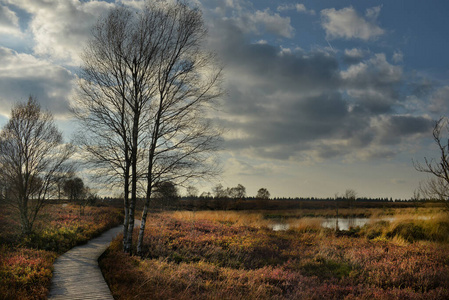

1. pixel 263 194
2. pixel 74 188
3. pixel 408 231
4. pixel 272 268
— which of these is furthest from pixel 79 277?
pixel 263 194

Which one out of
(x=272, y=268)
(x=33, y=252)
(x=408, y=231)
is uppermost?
(x=33, y=252)

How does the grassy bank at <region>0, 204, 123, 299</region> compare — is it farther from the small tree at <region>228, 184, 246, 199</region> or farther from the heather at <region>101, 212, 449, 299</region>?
the small tree at <region>228, 184, 246, 199</region>

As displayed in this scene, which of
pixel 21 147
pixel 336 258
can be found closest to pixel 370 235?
pixel 336 258

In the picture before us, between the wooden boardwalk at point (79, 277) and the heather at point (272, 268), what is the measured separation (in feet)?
1.48

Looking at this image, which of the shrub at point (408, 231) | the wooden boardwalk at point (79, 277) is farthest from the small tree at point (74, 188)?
the shrub at point (408, 231)

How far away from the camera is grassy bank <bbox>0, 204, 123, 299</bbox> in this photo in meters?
9.28

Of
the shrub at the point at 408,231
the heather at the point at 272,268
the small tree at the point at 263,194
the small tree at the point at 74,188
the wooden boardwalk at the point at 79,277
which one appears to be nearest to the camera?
the wooden boardwalk at the point at 79,277

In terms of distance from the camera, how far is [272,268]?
45.2 feet

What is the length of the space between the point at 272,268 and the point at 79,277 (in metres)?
7.91

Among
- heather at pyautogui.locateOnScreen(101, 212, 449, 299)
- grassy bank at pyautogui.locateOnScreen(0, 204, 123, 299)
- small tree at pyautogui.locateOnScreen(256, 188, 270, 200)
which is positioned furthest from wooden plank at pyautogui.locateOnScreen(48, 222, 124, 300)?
small tree at pyautogui.locateOnScreen(256, 188, 270, 200)

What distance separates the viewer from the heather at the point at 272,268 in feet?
31.7

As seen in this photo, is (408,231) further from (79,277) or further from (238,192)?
(238,192)

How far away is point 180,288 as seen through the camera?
31.4 feet

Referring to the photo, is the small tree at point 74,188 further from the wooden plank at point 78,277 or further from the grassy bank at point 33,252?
the wooden plank at point 78,277
